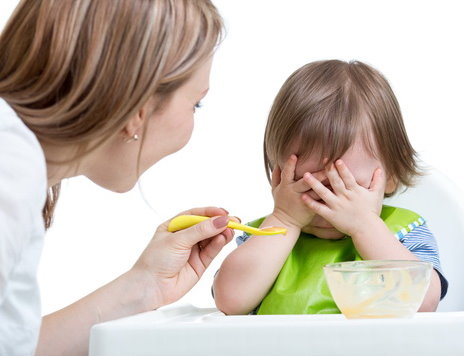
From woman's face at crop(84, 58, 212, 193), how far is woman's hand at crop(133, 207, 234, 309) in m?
0.11

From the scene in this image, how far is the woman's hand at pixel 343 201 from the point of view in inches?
46.9

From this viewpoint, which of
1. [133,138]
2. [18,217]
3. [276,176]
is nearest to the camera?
[18,217]

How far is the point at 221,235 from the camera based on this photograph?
3.95 feet

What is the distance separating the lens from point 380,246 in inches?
46.4

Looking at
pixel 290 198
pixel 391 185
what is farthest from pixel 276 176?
pixel 391 185

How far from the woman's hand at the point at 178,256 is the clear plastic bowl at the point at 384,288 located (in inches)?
10.2

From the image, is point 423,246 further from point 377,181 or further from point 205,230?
point 205,230

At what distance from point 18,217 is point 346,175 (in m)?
0.52

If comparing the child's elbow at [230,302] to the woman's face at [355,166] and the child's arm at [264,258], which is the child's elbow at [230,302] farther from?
the woman's face at [355,166]

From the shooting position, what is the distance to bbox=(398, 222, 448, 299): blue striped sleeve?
48.4 inches

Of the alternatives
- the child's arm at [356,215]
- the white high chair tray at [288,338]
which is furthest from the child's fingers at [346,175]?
the white high chair tray at [288,338]

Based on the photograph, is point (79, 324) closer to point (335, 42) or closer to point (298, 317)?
point (298, 317)

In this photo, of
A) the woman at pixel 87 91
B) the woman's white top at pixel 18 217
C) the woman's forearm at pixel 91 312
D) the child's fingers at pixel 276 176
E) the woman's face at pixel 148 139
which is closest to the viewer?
the woman's white top at pixel 18 217

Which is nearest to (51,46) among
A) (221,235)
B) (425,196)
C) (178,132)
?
(178,132)
